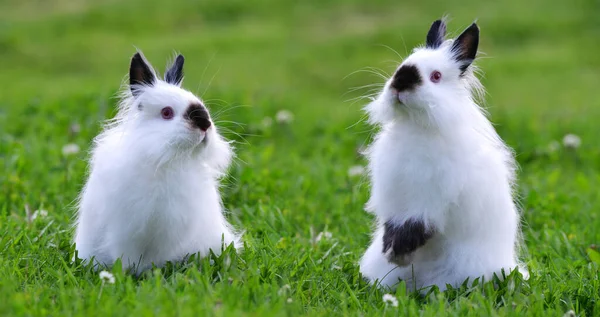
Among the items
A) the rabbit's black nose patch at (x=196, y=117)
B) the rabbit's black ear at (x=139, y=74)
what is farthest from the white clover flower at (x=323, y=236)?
the rabbit's black ear at (x=139, y=74)

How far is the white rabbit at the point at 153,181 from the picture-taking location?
4.56 metres

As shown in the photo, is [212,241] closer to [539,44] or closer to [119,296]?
[119,296]

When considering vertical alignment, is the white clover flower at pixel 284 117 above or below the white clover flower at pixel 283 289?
below

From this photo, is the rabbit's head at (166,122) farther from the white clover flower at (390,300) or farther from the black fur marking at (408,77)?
the white clover flower at (390,300)

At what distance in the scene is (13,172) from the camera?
7.25 m

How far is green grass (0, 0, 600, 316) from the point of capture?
14.7 ft

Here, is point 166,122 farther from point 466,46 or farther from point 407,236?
point 466,46

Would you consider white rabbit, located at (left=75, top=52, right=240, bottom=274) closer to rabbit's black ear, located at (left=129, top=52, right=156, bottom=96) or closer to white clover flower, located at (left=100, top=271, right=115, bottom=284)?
rabbit's black ear, located at (left=129, top=52, right=156, bottom=96)

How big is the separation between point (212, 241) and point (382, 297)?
1.12 metres

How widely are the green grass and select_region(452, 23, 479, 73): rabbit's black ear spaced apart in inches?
53.5

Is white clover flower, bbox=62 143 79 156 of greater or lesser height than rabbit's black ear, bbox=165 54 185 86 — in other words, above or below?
below

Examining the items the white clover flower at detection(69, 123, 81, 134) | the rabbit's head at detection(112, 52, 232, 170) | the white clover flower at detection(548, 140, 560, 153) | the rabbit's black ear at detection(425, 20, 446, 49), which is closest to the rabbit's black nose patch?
the rabbit's head at detection(112, 52, 232, 170)

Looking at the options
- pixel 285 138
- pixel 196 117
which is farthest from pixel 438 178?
pixel 285 138

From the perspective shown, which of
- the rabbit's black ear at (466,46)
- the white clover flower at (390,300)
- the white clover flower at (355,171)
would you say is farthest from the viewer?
the white clover flower at (355,171)
